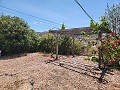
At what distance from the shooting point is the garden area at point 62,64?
26.8 ft

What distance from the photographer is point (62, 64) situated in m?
12.0

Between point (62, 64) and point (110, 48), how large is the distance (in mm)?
3436

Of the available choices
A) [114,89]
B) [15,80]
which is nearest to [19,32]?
[15,80]

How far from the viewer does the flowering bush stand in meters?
9.94

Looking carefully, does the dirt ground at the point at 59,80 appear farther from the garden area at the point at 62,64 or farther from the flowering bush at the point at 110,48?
the flowering bush at the point at 110,48

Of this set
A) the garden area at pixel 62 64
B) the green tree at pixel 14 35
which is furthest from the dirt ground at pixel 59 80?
the green tree at pixel 14 35

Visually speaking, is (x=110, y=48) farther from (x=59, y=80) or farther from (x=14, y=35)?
(x=14, y=35)

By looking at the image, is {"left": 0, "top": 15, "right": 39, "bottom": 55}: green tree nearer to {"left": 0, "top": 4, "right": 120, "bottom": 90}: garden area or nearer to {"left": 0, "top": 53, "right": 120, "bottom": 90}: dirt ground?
{"left": 0, "top": 4, "right": 120, "bottom": 90}: garden area

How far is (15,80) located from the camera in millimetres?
8828

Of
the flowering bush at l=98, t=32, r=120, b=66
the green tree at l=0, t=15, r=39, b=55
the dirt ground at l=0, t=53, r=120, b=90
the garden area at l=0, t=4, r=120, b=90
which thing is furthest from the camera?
the green tree at l=0, t=15, r=39, b=55

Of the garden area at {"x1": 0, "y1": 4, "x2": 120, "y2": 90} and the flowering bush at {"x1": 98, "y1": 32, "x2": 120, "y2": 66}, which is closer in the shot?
the garden area at {"x1": 0, "y1": 4, "x2": 120, "y2": 90}

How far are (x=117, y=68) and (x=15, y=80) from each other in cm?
634

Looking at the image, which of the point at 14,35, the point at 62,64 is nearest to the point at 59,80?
the point at 62,64

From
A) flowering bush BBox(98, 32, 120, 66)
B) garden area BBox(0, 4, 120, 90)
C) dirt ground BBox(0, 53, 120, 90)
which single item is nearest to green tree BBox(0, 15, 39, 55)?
garden area BBox(0, 4, 120, 90)
